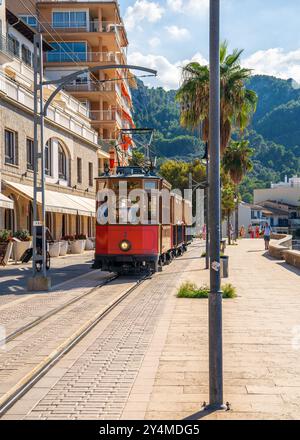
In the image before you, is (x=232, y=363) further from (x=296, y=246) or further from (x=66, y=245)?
(x=296, y=246)

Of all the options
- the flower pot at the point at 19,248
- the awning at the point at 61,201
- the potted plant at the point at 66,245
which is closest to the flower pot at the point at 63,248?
the potted plant at the point at 66,245

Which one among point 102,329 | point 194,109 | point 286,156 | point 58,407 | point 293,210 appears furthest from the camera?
point 286,156

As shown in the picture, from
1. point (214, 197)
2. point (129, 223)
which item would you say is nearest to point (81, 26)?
point (129, 223)

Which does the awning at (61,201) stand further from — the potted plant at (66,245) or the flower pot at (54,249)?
the flower pot at (54,249)

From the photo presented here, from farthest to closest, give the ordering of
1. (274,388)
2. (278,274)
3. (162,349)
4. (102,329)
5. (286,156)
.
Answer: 1. (286,156)
2. (278,274)
3. (102,329)
4. (162,349)
5. (274,388)

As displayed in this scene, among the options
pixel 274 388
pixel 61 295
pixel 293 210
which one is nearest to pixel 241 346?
pixel 274 388

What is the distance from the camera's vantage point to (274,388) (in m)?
6.79

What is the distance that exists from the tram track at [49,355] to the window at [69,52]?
171 feet

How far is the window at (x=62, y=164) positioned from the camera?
39.4m

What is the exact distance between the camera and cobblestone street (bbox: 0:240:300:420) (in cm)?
611

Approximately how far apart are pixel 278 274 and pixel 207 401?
16.2 metres

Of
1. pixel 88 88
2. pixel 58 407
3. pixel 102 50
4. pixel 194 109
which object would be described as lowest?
pixel 58 407

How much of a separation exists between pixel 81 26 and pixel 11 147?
3704cm
